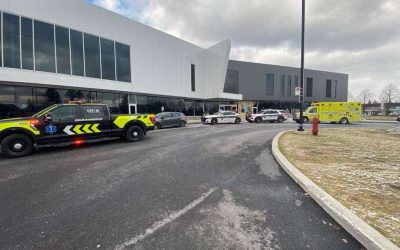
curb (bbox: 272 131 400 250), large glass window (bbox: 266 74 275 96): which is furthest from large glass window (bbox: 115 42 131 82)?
large glass window (bbox: 266 74 275 96)

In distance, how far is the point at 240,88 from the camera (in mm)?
Answer: 48344

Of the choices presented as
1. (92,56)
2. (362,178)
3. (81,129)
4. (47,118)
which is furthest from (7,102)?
(362,178)

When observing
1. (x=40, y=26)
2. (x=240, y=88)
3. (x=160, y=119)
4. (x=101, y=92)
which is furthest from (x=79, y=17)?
(x=240, y=88)

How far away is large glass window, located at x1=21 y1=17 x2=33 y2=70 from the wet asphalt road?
15353 millimetres

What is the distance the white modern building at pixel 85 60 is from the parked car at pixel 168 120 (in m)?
8.42

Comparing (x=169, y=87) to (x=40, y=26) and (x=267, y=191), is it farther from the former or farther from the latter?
(x=267, y=191)

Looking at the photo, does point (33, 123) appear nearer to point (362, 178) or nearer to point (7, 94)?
point (362, 178)

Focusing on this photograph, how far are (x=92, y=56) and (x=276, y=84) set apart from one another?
45436mm

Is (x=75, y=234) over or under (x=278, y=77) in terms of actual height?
under

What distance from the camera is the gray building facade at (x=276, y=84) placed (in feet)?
158

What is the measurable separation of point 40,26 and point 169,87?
16251 mm

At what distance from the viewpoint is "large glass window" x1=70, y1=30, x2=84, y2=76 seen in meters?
19.8

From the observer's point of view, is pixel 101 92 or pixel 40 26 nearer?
pixel 40 26

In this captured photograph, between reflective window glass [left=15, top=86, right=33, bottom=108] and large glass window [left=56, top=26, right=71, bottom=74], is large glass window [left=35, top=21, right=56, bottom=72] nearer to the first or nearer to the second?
large glass window [left=56, top=26, right=71, bottom=74]
